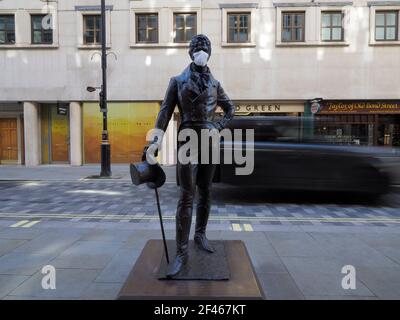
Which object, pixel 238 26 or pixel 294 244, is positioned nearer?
pixel 294 244

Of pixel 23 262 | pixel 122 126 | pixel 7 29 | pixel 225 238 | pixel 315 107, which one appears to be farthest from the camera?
pixel 122 126

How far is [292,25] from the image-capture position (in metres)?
17.6

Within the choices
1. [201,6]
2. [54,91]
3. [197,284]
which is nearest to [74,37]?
[54,91]

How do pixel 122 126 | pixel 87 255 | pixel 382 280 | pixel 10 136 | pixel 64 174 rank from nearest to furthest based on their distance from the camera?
pixel 382 280 < pixel 87 255 < pixel 64 174 < pixel 122 126 < pixel 10 136

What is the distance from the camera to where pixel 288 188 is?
8281 millimetres

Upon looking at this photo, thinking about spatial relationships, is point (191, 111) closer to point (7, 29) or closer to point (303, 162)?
point (303, 162)

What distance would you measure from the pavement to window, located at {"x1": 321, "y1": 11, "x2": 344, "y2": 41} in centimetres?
1013

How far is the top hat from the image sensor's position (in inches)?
135

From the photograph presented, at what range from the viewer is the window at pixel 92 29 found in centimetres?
1792

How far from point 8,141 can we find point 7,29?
550cm

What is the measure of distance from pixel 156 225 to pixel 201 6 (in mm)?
13809

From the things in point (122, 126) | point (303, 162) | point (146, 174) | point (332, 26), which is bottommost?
point (303, 162)

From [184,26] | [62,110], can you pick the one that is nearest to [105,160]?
[62,110]

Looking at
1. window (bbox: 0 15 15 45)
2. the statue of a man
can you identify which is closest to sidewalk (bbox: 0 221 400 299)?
the statue of a man
